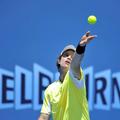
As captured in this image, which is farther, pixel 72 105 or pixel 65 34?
pixel 65 34

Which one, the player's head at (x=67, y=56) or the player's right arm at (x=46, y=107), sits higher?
the player's head at (x=67, y=56)

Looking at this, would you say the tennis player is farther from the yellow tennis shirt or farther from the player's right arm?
the player's right arm

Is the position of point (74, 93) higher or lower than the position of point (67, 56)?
lower

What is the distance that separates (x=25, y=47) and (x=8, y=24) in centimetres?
24

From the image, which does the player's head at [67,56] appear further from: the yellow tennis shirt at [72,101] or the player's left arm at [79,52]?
the player's left arm at [79,52]

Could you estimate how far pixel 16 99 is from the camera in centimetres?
405

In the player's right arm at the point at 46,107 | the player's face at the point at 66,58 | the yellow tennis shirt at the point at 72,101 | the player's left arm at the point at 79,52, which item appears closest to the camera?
the player's left arm at the point at 79,52

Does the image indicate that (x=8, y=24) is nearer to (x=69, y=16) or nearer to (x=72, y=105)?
(x=69, y=16)

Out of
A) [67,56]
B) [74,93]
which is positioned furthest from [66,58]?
[74,93]

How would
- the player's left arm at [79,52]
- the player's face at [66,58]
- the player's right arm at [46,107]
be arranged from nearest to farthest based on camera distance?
the player's left arm at [79,52], the player's face at [66,58], the player's right arm at [46,107]

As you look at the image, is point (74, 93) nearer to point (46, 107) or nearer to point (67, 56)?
point (67, 56)

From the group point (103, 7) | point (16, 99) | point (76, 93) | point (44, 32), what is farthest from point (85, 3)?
point (76, 93)

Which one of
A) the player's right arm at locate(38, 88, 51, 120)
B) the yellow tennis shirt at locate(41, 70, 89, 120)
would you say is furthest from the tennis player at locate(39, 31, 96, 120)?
the player's right arm at locate(38, 88, 51, 120)

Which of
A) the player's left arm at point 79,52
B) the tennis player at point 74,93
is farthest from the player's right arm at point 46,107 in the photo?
the player's left arm at point 79,52
